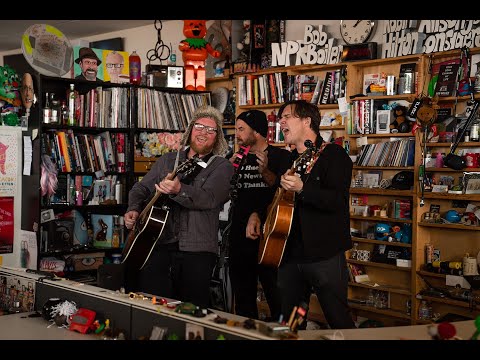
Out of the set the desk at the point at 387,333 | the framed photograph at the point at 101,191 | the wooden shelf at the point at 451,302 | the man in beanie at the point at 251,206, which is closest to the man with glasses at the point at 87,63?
the framed photograph at the point at 101,191

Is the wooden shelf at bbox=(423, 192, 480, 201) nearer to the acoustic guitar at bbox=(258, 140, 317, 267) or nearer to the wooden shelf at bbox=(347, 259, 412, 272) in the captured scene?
the wooden shelf at bbox=(347, 259, 412, 272)

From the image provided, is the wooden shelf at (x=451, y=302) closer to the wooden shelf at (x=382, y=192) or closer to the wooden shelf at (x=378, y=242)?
the wooden shelf at (x=378, y=242)

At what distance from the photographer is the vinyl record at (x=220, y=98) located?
6629 mm

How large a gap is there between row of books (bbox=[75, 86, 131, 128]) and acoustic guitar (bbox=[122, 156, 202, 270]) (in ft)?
7.56

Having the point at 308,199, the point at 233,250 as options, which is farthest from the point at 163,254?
the point at 308,199

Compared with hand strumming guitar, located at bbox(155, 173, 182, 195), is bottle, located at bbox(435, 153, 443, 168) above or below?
above

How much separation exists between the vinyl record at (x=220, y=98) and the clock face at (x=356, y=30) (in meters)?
1.47

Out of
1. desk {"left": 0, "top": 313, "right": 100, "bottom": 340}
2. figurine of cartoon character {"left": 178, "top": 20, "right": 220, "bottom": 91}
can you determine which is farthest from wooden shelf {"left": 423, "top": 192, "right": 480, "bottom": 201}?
desk {"left": 0, "top": 313, "right": 100, "bottom": 340}

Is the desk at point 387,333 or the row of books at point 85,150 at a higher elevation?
the row of books at point 85,150

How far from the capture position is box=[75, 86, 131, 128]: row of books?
5.61m

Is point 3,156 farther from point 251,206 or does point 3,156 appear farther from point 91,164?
point 251,206
